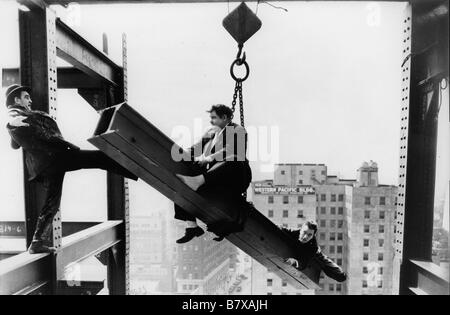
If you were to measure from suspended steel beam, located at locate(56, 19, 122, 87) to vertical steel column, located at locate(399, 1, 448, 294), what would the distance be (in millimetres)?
4038

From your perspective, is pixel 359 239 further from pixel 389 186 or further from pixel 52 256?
pixel 52 256

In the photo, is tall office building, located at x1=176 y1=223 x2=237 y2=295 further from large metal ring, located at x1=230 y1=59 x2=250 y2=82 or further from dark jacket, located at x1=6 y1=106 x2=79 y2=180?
large metal ring, located at x1=230 y1=59 x2=250 y2=82

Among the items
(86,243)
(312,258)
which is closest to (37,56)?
(86,243)

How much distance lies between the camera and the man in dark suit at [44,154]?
9.29ft

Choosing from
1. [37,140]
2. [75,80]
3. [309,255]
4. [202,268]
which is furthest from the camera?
[202,268]

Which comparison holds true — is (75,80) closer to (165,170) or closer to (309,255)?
(165,170)

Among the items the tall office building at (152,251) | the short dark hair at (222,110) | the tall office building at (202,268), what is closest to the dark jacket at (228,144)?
the short dark hair at (222,110)

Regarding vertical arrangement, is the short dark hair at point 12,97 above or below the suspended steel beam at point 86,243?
above

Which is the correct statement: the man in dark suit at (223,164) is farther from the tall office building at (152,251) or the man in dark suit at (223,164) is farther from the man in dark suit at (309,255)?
the tall office building at (152,251)

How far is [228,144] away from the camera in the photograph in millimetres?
2836

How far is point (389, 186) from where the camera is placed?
47469mm

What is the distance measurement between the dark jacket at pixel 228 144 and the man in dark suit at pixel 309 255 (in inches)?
52.6

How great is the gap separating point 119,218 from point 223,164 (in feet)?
10.8

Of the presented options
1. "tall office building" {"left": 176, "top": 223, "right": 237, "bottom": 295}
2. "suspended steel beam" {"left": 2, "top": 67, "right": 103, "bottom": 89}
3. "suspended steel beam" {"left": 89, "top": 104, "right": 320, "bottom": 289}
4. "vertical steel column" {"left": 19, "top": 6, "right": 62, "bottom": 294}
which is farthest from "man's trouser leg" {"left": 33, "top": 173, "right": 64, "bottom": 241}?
"tall office building" {"left": 176, "top": 223, "right": 237, "bottom": 295}
